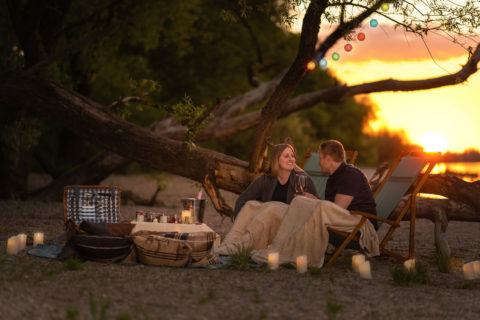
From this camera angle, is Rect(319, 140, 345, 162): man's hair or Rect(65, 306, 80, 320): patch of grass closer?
Rect(65, 306, 80, 320): patch of grass

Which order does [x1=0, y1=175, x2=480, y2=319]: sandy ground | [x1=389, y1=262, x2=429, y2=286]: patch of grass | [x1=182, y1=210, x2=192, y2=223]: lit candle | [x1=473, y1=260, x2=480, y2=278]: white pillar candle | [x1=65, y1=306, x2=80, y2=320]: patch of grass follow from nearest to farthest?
[x1=65, y1=306, x2=80, y2=320]: patch of grass, [x1=0, y1=175, x2=480, y2=319]: sandy ground, [x1=389, y1=262, x2=429, y2=286]: patch of grass, [x1=473, y1=260, x2=480, y2=278]: white pillar candle, [x1=182, y1=210, x2=192, y2=223]: lit candle

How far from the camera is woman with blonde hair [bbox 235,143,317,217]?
6035mm

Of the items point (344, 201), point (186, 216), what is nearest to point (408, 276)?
point (344, 201)

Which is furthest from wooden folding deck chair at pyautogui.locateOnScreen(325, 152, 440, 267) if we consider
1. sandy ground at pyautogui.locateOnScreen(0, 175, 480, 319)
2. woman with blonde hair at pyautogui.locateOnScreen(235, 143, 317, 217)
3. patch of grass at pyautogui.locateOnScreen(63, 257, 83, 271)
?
patch of grass at pyautogui.locateOnScreen(63, 257, 83, 271)

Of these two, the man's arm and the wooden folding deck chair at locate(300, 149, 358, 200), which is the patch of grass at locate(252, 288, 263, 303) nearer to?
the man's arm

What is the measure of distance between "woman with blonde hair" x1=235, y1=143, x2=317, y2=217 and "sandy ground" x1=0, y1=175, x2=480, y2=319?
2.74 ft

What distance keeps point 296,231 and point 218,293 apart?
1477mm

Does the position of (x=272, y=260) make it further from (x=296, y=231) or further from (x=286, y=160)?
(x=286, y=160)

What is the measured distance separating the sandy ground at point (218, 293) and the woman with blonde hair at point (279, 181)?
836mm

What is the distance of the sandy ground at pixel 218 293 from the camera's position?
3.56 meters

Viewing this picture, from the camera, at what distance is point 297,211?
18.2 ft

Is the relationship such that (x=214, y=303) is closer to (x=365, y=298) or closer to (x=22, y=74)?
(x=365, y=298)

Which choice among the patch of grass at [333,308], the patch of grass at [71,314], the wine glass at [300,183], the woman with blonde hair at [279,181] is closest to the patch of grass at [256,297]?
the patch of grass at [333,308]

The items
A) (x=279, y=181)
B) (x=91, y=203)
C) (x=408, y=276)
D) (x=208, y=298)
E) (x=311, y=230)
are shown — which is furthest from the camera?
(x=91, y=203)
